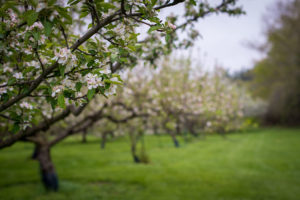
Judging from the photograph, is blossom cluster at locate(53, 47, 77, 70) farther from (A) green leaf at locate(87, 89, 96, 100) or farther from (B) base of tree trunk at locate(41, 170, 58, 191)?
(B) base of tree trunk at locate(41, 170, 58, 191)

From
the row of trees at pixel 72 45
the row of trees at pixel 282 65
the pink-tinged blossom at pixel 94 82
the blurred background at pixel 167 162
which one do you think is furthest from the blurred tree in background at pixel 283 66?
the pink-tinged blossom at pixel 94 82

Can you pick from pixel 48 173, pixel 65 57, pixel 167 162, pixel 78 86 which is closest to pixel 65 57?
pixel 65 57

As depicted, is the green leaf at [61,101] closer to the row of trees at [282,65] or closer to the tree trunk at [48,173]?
the tree trunk at [48,173]

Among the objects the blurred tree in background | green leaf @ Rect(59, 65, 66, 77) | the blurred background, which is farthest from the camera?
the blurred tree in background

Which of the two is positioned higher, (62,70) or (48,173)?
(62,70)

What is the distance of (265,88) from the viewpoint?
4206 cm

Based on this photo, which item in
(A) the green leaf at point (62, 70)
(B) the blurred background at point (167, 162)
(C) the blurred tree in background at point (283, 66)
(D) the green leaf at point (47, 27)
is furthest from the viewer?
(C) the blurred tree in background at point (283, 66)

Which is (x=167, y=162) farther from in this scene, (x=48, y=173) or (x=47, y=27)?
(x=47, y=27)

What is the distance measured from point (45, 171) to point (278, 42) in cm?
3826

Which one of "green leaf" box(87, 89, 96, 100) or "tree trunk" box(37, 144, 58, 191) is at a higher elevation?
"green leaf" box(87, 89, 96, 100)

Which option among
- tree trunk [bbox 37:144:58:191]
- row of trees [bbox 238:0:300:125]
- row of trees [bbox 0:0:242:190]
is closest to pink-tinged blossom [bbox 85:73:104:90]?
row of trees [bbox 0:0:242:190]

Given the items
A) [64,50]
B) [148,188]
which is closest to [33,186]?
[148,188]

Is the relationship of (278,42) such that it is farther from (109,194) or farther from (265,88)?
(109,194)

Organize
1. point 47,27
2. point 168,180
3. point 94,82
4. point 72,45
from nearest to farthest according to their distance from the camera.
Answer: point 47,27
point 94,82
point 72,45
point 168,180
